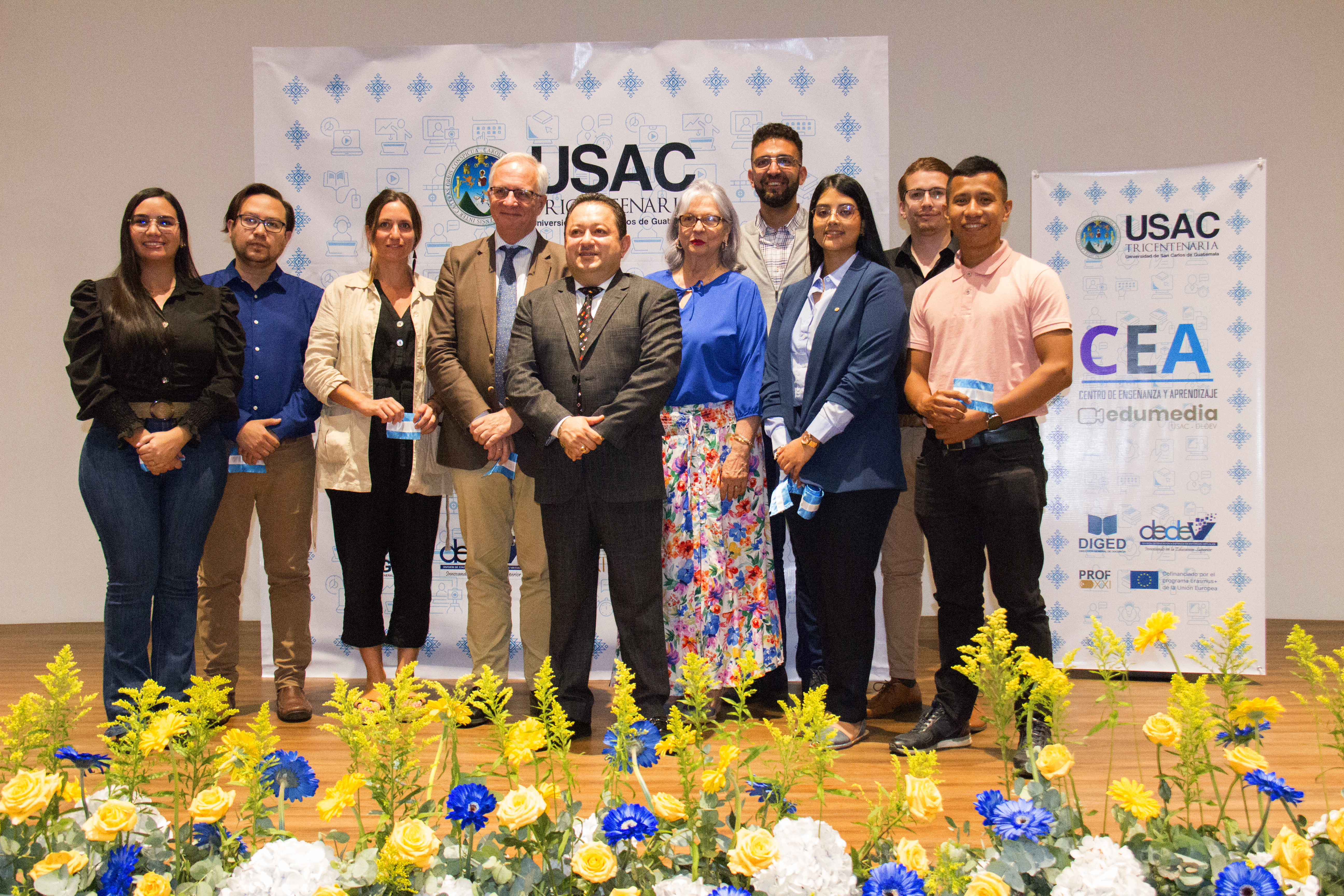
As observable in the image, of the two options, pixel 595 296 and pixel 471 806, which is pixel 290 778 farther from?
pixel 595 296

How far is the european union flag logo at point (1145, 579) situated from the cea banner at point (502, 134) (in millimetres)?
1746

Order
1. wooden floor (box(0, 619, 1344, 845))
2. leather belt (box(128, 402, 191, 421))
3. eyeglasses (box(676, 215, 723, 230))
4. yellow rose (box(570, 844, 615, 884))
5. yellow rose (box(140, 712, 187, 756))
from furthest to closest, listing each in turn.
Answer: eyeglasses (box(676, 215, 723, 230))
leather belt (box(128, 402, 191, 421))
wooden floor (box(0, 619, 1344, 845))
yellow rose (box(140, 712, 187, 756))
yellow rose (box(570, 844, 615, 884))

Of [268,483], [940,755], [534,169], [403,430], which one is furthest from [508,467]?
[940,755]

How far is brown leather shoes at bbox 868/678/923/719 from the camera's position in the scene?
10.6ft

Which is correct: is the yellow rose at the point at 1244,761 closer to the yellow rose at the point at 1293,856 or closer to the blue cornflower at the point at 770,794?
the yellow rose at the point at 1293,856

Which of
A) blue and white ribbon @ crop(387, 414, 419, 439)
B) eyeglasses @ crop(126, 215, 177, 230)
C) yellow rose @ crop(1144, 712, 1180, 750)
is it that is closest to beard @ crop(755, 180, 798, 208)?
blue and white ribbon @ crop(387, 414, 419, 439)

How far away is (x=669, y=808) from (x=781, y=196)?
2488 millimetres

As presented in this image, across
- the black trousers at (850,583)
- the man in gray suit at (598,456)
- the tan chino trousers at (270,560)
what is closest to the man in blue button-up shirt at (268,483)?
the tan chino trousers at (270,560)

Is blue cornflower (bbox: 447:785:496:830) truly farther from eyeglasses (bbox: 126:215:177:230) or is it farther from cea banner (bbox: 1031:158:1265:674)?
cea banner (bbox: 1031:158:1265:674)

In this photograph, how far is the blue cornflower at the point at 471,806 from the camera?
1.16m

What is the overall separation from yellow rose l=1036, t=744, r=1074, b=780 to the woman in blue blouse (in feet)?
5.57

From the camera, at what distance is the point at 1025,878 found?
1.23 m

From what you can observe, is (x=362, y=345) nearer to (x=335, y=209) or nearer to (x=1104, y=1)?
(x=335, y=209)

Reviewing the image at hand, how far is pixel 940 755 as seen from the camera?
2719 millimetres
